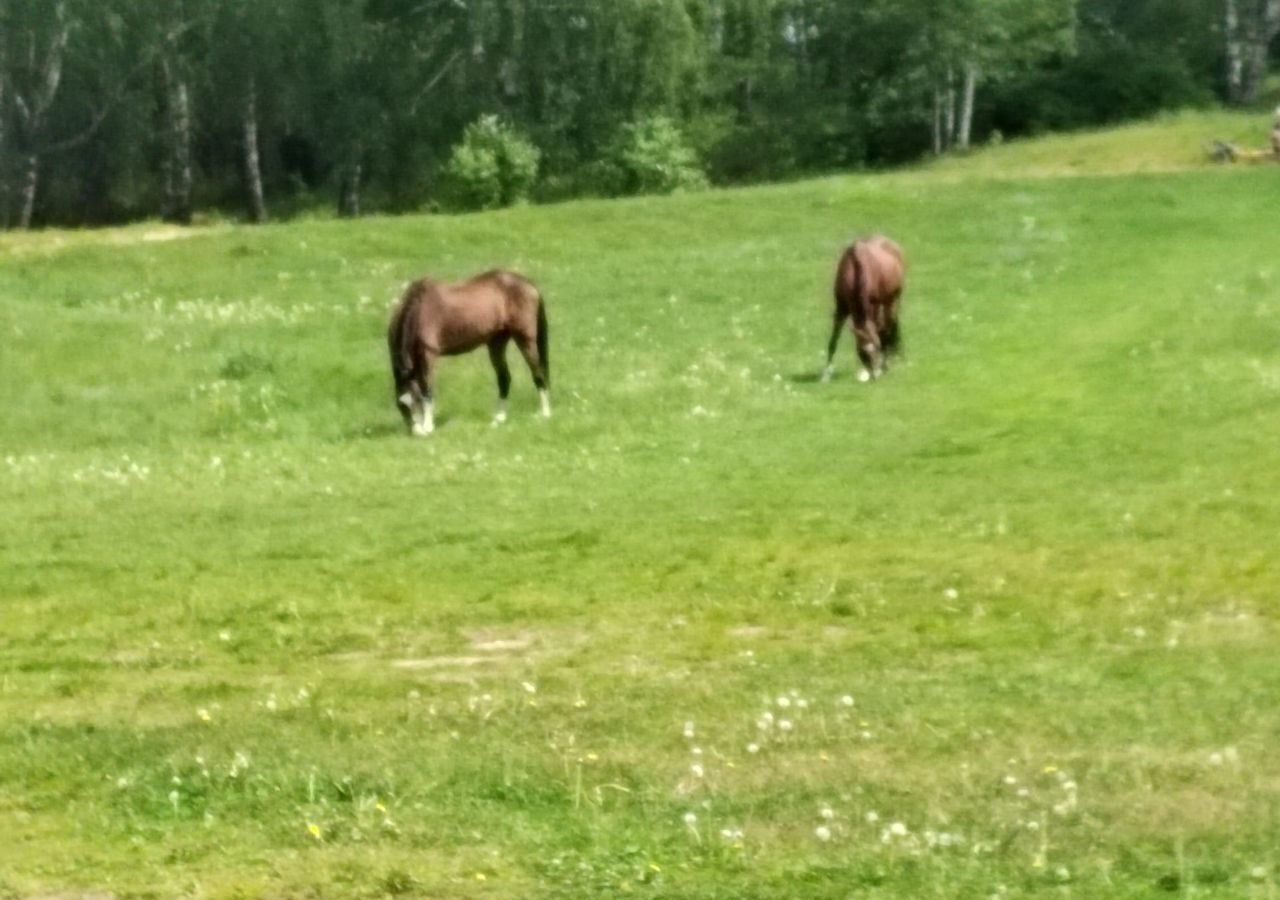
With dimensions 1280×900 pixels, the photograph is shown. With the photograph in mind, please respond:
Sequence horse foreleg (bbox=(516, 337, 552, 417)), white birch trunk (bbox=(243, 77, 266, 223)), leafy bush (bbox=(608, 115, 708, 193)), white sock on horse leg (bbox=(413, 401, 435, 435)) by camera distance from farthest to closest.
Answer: white birch trunk (bbox=(243, 77, 266, 223))
leafy bush (bbox=(608, 115, 708, 193))
horse foreleg (bbox=(516, 337, 552, 417))
white sock on horse leg (bbox=(413, 401, 435, 435))

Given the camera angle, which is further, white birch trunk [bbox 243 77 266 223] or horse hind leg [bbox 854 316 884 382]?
white birch trunk [bbox 243 77 266 223]

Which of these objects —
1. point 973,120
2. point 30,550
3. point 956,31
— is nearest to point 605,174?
point 956,31

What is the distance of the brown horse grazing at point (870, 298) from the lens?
21.7m

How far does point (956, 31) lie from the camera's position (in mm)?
59375

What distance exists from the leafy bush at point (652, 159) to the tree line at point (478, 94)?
9 cm

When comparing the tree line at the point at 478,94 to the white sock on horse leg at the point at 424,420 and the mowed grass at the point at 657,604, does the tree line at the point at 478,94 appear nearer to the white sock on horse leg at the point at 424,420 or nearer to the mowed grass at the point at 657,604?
the mowed grass at the point at 657,604

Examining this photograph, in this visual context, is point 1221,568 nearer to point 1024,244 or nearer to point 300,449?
point 300,449

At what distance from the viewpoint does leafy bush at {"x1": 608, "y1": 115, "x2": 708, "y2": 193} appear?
173 ft

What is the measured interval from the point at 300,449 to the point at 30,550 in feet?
17.5

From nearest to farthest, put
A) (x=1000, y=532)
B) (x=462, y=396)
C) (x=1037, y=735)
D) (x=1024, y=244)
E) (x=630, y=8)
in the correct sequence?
(x=1037, y=735) → (x=1000, y=532) → (x=462, y=396) → (x=1024, y=244) → (x=630, y=8)

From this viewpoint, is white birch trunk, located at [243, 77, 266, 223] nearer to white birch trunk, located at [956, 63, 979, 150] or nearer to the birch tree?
white birch trunk, located at [956, 63, 979, 150]

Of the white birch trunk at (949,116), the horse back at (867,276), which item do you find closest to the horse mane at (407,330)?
the horse back at (867,276)

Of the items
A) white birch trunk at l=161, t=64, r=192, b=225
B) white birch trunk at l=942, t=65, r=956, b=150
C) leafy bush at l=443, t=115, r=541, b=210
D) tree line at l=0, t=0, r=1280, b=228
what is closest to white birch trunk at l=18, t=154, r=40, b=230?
tree line at l=0, t=0, r=1280, b=228

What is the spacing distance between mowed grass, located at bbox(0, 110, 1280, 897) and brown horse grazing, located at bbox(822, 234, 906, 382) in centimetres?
42
